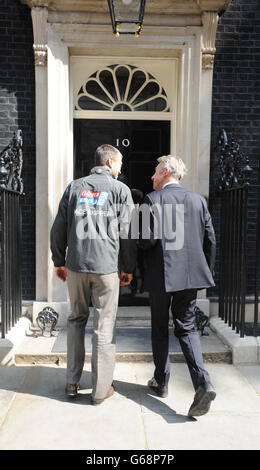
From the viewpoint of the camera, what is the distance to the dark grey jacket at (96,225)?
3.18 meters

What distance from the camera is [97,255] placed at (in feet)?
10.4

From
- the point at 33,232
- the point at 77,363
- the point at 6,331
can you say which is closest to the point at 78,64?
the point at 33,232

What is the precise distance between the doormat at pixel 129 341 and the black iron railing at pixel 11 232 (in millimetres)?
565

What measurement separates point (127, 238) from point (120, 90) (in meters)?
2.87

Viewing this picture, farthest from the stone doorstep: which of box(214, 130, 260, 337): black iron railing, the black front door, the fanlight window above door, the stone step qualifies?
the fanlight window above door

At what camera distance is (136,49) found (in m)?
Answer: 5.13

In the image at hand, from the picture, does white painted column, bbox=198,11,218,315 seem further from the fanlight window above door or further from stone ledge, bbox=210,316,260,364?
stone ledge, bbox=210,316,260,364

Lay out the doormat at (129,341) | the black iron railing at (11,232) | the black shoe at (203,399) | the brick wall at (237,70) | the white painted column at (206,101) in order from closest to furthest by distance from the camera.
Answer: the black shoe at (203,399), the black iron railing at (11,232), the doormat at (129,341), the white painted column at (206,101), the brick wall at (237,70)

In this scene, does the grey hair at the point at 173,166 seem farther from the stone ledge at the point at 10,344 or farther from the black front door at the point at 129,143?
the stone ledge at the point at 10,344

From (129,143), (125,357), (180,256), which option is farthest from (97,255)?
(129,143)

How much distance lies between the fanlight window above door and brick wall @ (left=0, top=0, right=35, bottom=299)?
69 centimetres

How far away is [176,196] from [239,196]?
1.48 meters

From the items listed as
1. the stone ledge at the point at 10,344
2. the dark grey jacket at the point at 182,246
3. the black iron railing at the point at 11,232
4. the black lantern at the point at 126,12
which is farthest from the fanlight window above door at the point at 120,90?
the stone ledge at the point at 10,344
